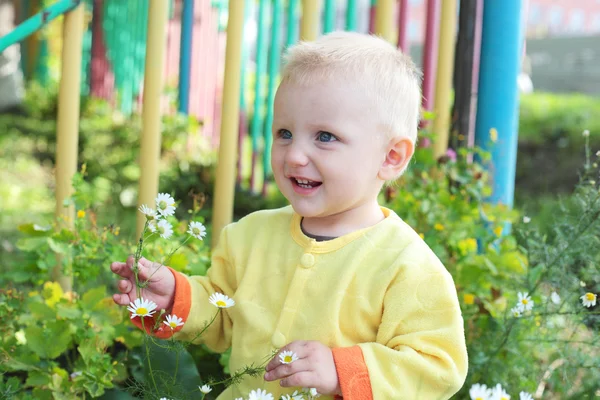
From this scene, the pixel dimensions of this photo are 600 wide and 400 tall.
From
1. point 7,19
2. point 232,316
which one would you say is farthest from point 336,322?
point 7,19

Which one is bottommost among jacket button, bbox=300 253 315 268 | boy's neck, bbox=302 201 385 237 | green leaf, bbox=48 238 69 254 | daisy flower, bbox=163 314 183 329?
green leaf, bbox=48 238 69 254

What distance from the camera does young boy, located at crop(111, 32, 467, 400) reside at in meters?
1.45

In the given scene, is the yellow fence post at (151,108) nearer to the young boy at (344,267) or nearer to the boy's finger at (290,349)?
the young boy at (344,267)

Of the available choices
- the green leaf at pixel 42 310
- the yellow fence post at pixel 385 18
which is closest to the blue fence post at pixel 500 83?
the yellow fence post at pixel 385 18

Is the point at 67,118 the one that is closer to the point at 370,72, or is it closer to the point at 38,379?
the point at 38,379

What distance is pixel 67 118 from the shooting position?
2352 mm

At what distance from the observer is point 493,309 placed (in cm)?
224

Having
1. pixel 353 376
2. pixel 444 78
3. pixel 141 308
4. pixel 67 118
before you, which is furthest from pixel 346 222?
pixel 444 78

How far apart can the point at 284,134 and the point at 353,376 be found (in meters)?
0.51

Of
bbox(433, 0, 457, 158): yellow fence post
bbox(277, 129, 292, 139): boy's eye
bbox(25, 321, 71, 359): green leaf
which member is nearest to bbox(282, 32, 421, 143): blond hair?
bbox(277, 129, 292, 139): boy's eye

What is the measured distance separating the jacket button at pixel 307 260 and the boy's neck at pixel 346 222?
0.24 ft

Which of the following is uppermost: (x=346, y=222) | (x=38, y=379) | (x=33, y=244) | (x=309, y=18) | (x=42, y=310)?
(x=309, y=18)

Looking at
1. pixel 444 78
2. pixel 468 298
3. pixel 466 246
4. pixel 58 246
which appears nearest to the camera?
pixel 58 246

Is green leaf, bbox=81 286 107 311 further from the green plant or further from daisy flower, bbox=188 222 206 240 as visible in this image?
the green plant
